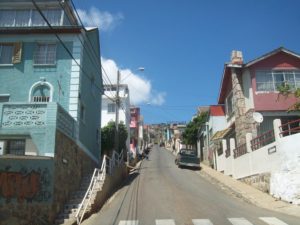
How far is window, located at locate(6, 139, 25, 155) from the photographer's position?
685 inches

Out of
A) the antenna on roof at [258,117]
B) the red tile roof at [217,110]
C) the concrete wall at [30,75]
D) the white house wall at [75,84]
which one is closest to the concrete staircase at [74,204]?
the white house wall at [75,84]

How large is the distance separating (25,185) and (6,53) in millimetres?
10317

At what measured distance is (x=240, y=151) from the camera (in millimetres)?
25531

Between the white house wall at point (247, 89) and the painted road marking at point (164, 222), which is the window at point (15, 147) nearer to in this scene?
the painted road marking at point (164, 222)

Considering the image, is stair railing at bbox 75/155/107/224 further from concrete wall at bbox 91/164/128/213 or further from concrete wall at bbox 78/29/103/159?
concrete wall at bbox 78/29/103/159

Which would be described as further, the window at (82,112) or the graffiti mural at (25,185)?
the window at (82,112)

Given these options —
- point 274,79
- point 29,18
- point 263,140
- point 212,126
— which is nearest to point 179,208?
point 263,140

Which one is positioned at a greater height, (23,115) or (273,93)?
(273,93)

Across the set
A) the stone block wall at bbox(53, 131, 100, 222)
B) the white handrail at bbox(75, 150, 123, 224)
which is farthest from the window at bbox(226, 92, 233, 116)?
the stone block wall at bbox(53, 131, 100, 222)

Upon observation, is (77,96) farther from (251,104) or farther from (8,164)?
(251,104)

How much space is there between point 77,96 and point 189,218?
31.9ft

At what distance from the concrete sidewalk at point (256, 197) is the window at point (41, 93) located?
1162 centimetres

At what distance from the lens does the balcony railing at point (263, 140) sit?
20391 millimetres

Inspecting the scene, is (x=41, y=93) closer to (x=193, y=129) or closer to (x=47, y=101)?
(x=47, y=101)
